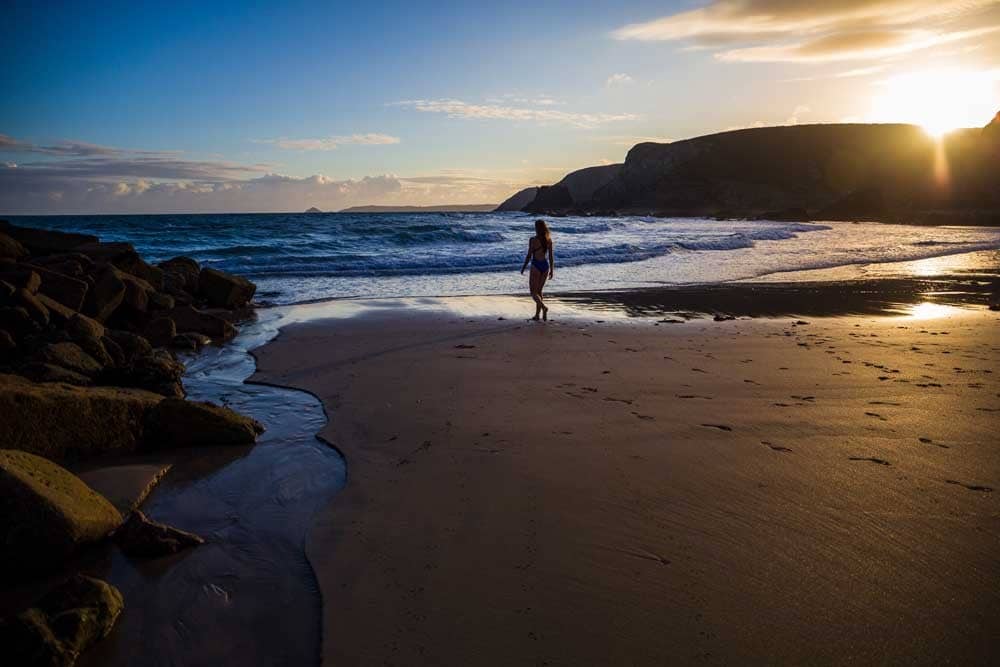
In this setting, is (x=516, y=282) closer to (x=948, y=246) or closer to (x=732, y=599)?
(x=732, y=599)

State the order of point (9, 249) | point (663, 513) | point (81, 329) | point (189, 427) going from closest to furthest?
point (663, 513) → point (189, 427) → point (81, 329) → point (9, 249)

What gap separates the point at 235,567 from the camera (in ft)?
9.38

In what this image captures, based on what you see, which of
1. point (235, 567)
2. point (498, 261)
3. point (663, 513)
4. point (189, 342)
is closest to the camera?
point (235, 567)

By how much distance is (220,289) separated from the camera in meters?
11.6

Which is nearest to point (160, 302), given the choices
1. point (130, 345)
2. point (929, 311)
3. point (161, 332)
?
point (161, 332)

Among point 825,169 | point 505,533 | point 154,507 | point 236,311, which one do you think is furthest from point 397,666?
point 825,169

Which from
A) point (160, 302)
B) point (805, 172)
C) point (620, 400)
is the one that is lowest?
point (620, 400)

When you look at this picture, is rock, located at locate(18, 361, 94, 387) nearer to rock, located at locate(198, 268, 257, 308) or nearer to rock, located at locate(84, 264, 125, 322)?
rock, located at locate(84, 264, 125, 322)

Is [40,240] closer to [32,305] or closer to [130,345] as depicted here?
Answer: [32,305]

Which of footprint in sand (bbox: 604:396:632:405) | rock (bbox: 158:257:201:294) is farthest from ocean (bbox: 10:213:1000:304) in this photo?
footprint in sand (bbox: 604:396:632:405)

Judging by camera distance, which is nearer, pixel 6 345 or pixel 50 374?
pixel 50 374

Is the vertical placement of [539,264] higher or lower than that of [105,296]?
higher

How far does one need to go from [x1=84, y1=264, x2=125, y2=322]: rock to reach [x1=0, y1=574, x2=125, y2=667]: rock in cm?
718

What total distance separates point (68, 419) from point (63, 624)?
2.30 meters
